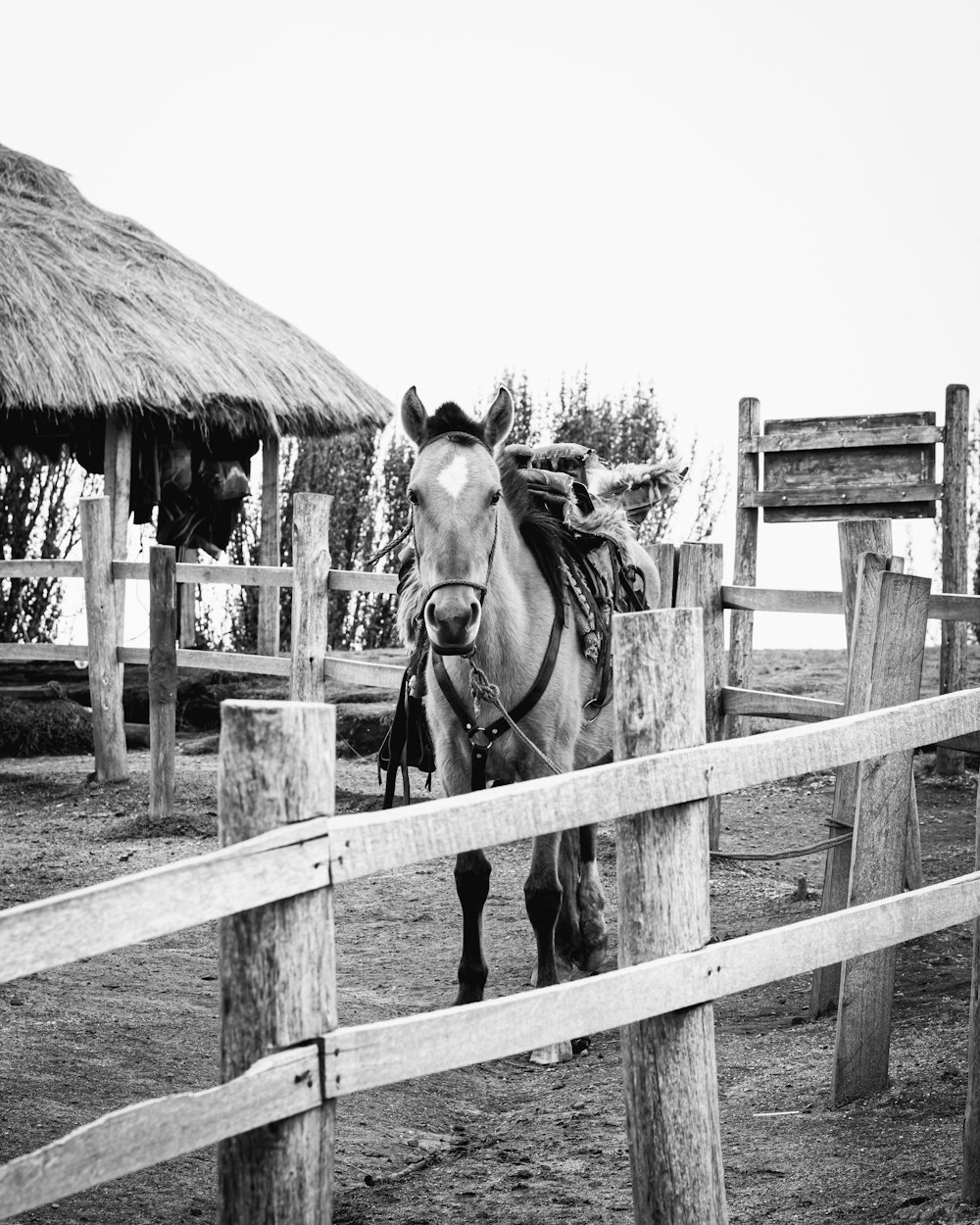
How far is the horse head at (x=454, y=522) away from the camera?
13.1ft

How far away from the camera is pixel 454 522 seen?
412cm

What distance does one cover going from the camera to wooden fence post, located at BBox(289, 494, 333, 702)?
26.5 feet

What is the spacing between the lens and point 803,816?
8930 millimetres

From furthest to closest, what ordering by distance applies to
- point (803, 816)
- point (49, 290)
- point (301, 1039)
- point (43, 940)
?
1. point (49, 290)
2. point (803, 816)
3. point (301, 1039)
4. point (43, 940)

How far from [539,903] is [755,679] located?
330 inches

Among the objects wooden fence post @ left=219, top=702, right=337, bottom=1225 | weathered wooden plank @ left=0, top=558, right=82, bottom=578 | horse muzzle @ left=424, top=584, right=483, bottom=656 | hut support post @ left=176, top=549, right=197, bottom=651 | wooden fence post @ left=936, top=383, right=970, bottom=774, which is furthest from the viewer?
hut support post @ left=176, top=549, right=197, bottom=651

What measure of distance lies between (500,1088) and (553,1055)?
0.89ft

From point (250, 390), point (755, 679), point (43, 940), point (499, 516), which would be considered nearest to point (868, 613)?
point (499, 516)

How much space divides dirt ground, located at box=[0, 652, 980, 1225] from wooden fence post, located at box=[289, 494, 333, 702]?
136cm

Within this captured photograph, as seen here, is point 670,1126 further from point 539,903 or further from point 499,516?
point 499,516

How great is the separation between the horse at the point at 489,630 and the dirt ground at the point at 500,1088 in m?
0.57

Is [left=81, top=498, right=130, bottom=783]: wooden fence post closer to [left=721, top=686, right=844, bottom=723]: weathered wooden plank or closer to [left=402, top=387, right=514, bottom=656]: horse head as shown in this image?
[left=721, top=686, right=844, bottom=723]: weathered wooden plank

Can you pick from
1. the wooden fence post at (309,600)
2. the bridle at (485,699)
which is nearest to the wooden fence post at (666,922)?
the bridle at (485,699)

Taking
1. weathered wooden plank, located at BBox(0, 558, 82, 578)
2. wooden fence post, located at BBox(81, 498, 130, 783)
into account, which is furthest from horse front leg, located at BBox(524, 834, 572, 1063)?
weathered wooden plank, located at BBox(0, 558, 82, 578)
